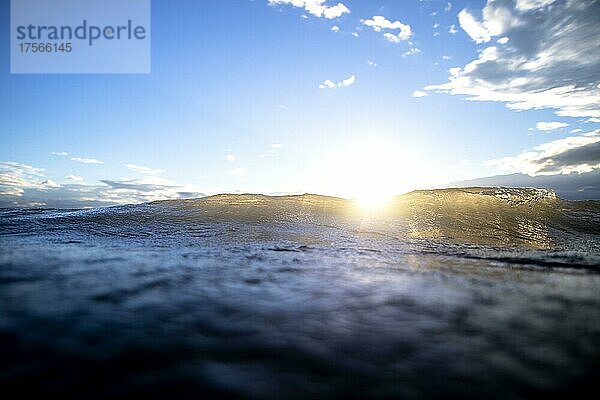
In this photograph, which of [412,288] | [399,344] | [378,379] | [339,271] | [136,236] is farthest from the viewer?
[136,236]

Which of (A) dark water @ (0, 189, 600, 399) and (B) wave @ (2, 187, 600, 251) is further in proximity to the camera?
(B) wave @ (2, 187, 600, 251)

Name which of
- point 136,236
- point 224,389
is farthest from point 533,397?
point 136,236

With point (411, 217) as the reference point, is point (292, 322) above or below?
below

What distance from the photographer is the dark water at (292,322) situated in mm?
1069

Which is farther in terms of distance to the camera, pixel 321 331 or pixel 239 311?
pixel 239 311

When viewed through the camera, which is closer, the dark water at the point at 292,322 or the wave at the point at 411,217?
the dark water at the point at 292,322

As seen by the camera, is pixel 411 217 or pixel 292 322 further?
pixel 411 217

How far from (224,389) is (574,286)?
2.51 metres

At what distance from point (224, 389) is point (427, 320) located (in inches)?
42.2

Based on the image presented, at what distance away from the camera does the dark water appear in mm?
1069

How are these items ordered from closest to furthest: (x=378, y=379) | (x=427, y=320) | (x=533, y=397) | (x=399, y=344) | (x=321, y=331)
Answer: (x=533, y=397)
(x=378, y=379)
(x=399, y=344)
(x=321, y=331)
(x=427, y=320)

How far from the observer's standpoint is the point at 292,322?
158 cm

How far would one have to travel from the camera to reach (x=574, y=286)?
7.38 feet

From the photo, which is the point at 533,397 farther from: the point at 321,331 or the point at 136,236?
the point at 136,236
